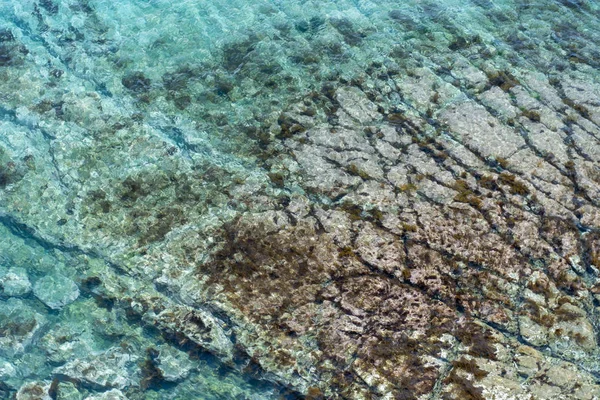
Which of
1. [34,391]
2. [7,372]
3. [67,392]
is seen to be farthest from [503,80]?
[7,372]

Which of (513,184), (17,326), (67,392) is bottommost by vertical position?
(67,392)

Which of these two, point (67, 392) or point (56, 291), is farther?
point (56, 291)

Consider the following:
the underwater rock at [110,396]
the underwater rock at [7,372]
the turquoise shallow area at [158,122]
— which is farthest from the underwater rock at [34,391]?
the underwater rock at [110,396]

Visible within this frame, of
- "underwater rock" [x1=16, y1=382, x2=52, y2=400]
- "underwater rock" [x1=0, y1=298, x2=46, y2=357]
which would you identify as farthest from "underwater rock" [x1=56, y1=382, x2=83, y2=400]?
"underwater rock" [x1=0, y1=298, x2=46, y2=357]

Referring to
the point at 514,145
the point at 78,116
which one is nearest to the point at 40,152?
the point at 78,116

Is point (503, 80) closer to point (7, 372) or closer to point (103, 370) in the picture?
point (103, 370)

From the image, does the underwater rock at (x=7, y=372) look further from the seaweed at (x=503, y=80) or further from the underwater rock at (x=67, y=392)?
the seaweed at (x=503, y=80)

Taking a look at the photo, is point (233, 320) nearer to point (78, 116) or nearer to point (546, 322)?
point (546, 322)
